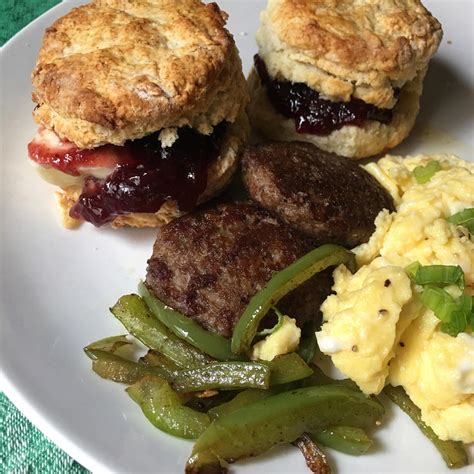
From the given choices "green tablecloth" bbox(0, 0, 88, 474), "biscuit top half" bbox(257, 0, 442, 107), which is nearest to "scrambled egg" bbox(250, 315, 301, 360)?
"green tablecloth" bbox(0, 0, 88, 474)

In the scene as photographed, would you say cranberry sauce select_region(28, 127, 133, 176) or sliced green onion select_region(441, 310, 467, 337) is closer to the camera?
sliced green onion select_region(441, 310, 467, 337)

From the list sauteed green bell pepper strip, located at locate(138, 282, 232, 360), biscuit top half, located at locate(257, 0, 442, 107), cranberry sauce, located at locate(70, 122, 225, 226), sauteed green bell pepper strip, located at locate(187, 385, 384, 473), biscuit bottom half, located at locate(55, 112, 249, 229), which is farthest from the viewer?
biscuit top half, located at locate(257, 0, 442, 107)

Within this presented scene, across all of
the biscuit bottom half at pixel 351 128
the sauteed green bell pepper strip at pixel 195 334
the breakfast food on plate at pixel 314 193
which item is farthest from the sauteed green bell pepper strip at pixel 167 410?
the biscuit bottom half at pixel 351 128

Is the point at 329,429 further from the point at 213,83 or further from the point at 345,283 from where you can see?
the point at 213,83

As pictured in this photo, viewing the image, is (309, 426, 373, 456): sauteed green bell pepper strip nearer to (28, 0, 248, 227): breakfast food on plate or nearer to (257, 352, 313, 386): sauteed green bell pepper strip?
(257, 352, 313, 386): sauteed green bell pepper strip

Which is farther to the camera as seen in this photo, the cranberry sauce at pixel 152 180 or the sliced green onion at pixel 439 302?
the cranberry sauce at pixel 152 180

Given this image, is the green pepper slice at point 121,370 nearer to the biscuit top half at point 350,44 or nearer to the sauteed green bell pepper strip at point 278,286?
the sauteed green bell pepper strip at point 278,286

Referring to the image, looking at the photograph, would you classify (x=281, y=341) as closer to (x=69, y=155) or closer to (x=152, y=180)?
(x=152, y=180)

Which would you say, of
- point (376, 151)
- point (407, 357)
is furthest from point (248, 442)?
point (376, 151)
